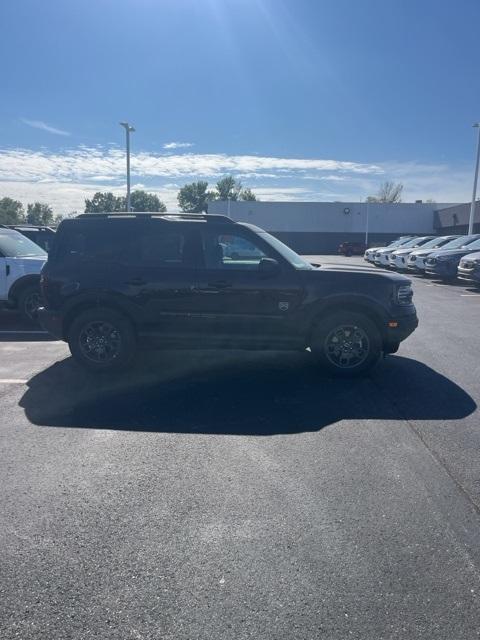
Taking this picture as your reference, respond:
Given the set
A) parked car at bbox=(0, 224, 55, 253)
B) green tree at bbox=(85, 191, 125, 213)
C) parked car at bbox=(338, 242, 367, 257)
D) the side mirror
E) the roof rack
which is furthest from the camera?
green tree at bbox=(85, 191, 125, 213)

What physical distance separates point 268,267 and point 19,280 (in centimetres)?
Result: 604

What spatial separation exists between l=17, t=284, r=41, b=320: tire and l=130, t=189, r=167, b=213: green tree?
87147mm

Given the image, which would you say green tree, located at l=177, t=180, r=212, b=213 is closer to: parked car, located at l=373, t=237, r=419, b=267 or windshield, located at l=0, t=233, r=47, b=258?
parked car, located at l=373, t=237, r=419, b=267

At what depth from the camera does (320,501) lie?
12.8 ft

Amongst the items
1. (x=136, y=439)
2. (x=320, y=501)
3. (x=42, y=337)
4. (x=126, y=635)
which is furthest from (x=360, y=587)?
(x=42, y=337)

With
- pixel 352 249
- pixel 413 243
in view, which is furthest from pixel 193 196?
pixel 413 243

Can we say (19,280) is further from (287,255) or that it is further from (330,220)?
(330,220)

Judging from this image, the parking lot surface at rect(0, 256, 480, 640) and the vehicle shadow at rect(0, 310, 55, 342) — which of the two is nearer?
the parking lot surface at rect(0, 256, 480, 640)

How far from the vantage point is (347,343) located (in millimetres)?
7188

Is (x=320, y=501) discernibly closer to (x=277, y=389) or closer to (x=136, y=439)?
(x=136, y=439)

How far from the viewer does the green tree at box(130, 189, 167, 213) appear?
319ft

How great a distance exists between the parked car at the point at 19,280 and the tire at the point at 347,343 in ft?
20.8

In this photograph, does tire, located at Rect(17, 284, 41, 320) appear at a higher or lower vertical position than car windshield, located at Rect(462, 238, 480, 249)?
lower

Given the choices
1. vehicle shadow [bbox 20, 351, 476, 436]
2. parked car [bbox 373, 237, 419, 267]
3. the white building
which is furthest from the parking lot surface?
the white building
